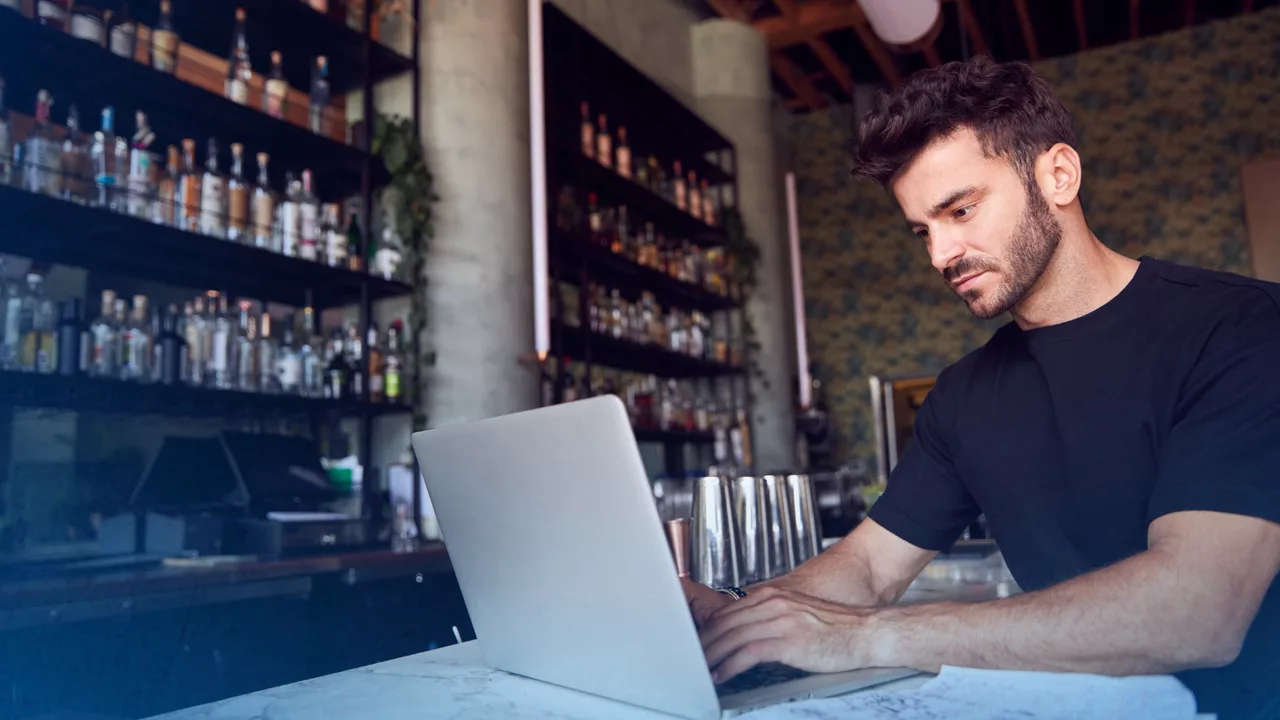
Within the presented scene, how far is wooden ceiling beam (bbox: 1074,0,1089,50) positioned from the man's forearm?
18.6 ft

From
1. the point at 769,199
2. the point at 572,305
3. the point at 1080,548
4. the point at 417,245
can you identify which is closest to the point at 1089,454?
the point at 1080,548

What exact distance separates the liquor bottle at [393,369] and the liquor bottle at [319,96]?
0.66m

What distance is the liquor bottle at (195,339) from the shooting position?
245 centimetres

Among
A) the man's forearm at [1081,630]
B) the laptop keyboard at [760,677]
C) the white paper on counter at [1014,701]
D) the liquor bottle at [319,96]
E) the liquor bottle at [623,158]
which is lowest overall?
the white paper on counter at [1014,701]

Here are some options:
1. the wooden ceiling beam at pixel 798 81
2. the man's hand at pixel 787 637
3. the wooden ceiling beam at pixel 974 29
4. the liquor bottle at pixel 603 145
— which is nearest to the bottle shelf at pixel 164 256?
the liquor bottle at pixel 603 145

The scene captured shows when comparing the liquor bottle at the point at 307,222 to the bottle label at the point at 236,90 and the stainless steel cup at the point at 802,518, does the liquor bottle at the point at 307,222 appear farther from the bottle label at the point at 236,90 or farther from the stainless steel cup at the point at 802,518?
the stainless steel cup at the point at 802,518

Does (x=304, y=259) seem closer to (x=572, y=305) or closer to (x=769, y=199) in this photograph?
(x=572, y=305)

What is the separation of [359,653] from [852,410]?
4772mm

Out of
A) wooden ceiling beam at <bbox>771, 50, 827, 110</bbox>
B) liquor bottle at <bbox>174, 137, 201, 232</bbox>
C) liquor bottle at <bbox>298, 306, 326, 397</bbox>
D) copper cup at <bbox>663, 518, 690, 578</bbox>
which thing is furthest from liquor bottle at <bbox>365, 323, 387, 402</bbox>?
wooden ceiling beam at <bbox>771, 50, 827, 110</bbox>

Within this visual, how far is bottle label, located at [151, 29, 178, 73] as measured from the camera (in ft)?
8.04

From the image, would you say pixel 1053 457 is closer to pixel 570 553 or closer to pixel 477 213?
pixel 570 553

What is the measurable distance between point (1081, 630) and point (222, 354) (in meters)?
2.32

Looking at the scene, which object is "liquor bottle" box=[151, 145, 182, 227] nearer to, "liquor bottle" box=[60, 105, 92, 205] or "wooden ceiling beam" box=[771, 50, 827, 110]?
"liquor bottle" box=[60, 105, 92, 205]

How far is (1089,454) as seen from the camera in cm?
108
